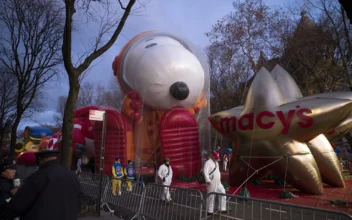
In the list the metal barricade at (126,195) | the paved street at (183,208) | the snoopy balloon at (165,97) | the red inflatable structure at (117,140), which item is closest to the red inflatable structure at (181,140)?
the snoopy balloon at (165,97)

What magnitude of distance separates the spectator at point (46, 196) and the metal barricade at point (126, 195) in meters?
3.62

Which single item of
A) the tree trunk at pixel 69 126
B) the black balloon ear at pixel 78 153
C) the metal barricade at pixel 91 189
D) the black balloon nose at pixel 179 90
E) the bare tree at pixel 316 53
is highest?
the bare tree at pixel 316 53

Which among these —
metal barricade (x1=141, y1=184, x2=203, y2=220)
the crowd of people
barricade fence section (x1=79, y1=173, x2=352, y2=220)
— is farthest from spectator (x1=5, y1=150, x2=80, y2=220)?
metal barricade (x1=141, y1=184, x2=203, y2=220)

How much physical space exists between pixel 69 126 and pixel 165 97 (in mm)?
4888

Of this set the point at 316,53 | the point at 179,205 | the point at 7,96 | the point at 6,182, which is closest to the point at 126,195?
the point at 179,205

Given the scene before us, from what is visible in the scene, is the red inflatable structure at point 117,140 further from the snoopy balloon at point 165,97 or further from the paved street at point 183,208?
the paved street at point 183,208

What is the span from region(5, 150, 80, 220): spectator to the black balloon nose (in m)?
8.14

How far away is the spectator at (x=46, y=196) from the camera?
2908 mm

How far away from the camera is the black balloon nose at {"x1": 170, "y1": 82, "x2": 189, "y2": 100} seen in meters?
11.2

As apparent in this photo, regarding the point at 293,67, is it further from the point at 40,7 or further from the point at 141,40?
the point at 40,7

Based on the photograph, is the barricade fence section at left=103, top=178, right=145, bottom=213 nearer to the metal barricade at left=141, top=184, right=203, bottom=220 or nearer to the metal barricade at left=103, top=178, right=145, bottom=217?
the metal barricade at left=103, top=178, right=145, bottom=217

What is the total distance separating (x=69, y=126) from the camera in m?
7.16

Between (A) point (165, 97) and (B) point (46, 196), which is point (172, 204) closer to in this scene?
(B) point (46, 196)

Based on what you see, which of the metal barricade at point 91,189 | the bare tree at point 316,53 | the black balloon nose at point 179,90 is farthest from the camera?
the bare tree at point 316,53
